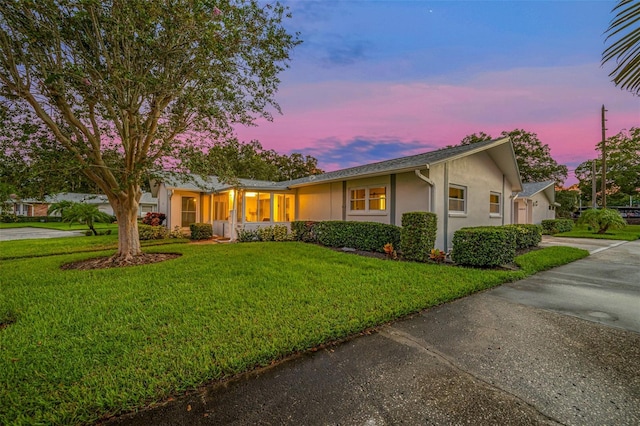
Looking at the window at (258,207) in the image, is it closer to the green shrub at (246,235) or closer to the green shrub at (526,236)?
the green shrub at (246,235)

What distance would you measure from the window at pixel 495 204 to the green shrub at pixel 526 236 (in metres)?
1.35

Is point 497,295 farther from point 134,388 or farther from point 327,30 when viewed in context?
point 327,30

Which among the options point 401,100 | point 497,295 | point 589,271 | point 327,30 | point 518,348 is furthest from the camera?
point 401,100

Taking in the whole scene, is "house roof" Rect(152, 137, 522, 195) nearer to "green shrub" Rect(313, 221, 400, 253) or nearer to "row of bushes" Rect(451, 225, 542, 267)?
"green shrub" Rect(313, 221, 400, 253)

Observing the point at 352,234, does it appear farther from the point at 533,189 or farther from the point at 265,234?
the point at 533,189

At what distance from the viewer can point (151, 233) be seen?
13484mm

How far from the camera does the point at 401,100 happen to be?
12.2 metres

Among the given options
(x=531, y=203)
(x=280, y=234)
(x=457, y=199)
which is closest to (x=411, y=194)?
(x=457, y=199)

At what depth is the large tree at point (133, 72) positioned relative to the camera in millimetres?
5098

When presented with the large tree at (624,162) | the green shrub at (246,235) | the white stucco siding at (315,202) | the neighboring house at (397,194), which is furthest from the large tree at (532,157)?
the green shrub at (246,235)

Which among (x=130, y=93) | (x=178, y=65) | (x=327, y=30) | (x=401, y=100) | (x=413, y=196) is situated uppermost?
(x=327, y=30)

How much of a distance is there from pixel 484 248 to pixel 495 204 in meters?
6.75

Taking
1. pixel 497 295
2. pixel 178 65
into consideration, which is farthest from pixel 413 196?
pixel 178 65

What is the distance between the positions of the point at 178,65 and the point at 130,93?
135cm
